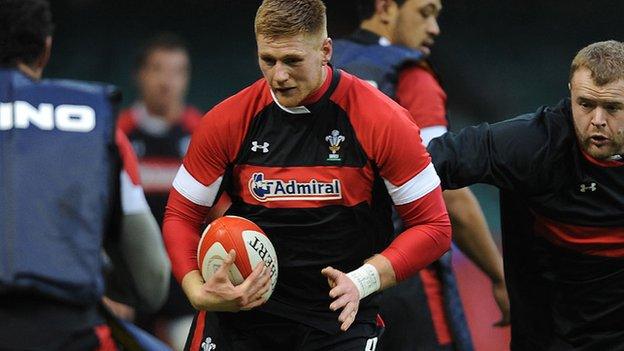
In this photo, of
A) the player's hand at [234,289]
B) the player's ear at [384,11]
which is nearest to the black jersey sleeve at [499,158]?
the player's hand at [234,289]

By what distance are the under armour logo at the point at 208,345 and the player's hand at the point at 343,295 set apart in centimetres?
50

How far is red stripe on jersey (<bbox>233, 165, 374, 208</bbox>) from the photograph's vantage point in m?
4.59

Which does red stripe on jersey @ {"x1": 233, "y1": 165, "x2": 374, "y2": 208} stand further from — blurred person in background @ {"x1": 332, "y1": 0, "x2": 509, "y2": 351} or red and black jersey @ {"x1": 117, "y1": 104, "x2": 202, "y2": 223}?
red and black jersey @ {"x1": 117, "y1": 104, "x2": 202, "y2": 223}

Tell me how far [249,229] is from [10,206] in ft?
2.65

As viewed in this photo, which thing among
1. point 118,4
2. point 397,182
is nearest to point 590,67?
point 397,182

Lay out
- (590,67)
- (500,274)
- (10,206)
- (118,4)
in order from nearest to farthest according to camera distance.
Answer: (10,206), (590,67), (500,274), (118,4)

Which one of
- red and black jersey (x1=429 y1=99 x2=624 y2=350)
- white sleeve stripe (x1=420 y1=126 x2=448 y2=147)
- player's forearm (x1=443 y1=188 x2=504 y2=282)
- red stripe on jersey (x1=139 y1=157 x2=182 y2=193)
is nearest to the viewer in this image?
red and black jersey (x1=429 y1=99 x2=624 y2=350)

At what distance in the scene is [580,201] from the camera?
5.02 meters

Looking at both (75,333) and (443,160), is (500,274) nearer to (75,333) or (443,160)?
(443,160)

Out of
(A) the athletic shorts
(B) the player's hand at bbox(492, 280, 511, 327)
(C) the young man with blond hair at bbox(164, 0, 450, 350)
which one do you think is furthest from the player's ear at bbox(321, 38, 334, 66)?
(B) the player's hand at bbox(492, 280, 511, 327)

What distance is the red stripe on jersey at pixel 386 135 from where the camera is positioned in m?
4.55

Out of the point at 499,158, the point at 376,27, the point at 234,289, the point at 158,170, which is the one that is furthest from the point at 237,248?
the point at 158,170

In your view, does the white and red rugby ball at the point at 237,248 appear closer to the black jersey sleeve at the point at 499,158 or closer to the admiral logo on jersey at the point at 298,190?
the admiral logo on jersey at the point at 298,190

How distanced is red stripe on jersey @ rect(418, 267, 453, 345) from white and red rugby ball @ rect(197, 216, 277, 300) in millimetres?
1245
